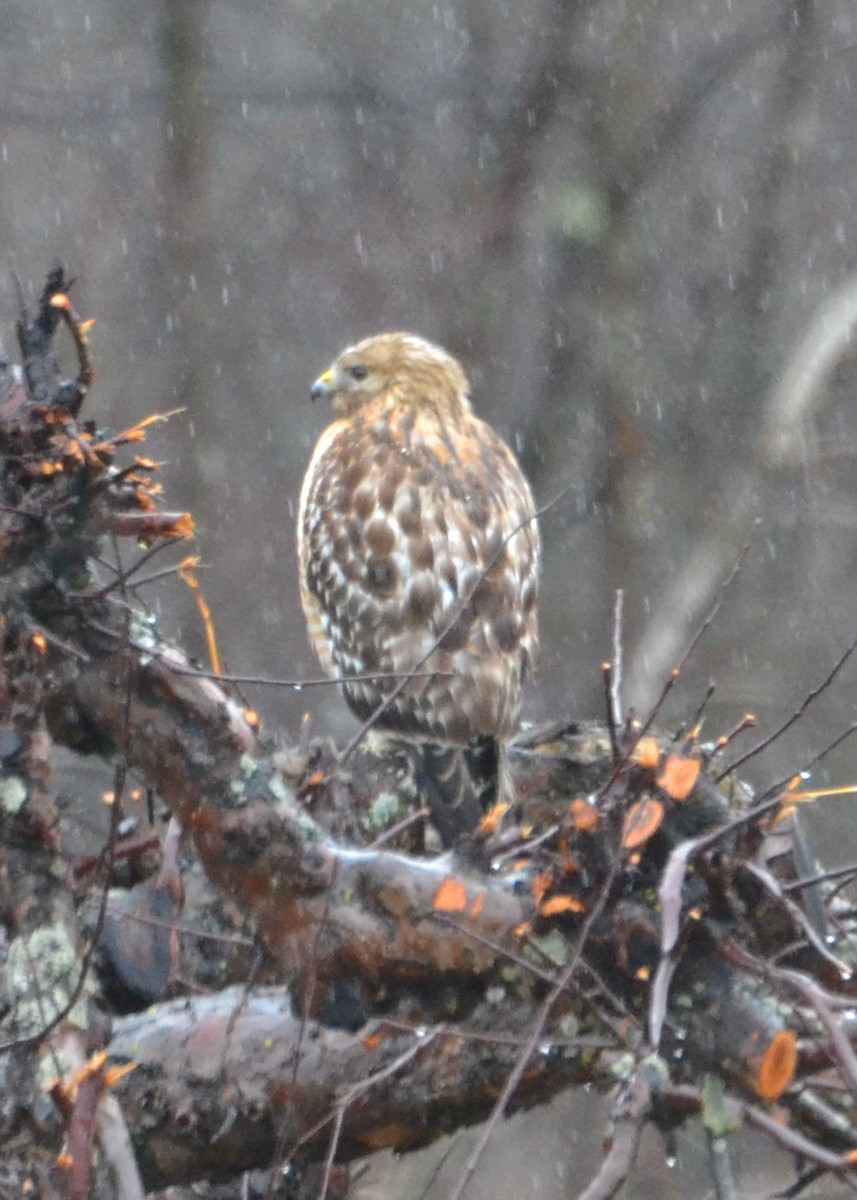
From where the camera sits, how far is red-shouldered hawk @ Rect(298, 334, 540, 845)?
4.27m

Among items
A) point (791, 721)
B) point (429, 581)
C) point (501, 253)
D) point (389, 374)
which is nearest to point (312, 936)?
point (791, 721)

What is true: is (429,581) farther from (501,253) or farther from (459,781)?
(501,253)

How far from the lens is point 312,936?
9.11 feet

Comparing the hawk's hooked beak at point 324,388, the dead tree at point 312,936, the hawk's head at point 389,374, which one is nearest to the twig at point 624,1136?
the dead tree at point 312,936

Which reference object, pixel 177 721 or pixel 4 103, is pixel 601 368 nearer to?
pixel 4 103

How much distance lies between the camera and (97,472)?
8.25ft

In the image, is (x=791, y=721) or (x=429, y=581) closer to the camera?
(x=791, y=721)

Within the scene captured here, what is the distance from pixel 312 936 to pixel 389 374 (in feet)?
9.65

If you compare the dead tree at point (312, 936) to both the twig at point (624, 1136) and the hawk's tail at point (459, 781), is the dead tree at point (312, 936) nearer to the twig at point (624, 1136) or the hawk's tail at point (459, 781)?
the twig at point (624, 1136)

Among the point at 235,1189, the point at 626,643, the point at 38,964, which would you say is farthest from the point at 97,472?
the point at 626,643

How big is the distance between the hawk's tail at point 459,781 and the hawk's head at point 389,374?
1.46m

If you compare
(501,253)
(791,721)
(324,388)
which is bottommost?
(791,721)

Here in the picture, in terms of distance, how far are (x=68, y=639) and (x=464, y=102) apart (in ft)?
26.3

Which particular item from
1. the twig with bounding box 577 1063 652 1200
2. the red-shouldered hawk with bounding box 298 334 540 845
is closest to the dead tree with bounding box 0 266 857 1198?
the twig with bounding box 577 1063 652 1200
